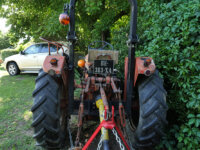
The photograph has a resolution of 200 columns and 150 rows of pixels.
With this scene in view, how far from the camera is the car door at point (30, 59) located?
8.21 m

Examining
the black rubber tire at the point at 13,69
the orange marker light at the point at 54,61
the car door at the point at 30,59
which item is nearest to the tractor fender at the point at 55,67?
the orange marker light at the point at 54,61

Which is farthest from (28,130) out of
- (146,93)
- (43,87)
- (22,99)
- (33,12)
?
(33,12)

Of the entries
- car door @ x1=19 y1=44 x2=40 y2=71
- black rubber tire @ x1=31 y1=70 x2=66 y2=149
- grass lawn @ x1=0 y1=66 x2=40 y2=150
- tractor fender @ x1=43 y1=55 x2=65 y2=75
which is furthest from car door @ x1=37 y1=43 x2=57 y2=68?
black rubber tire @ x1=31 y1=70 x2=66 y2=149

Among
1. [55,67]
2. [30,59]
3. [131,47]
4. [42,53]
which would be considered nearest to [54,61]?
[55,67]

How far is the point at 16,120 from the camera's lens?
3.63m

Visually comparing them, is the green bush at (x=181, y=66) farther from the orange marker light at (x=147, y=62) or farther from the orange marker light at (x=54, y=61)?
the orange marker light at (x=54, y=61)

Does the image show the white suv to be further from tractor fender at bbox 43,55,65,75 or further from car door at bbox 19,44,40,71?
tractor fender at bbox 43,55,65,75

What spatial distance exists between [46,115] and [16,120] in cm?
212

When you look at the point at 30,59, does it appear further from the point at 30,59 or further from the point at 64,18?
the point at 64,18

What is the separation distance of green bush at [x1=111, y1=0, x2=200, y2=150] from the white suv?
19.2 feet

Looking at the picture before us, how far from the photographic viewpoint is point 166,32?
294cm

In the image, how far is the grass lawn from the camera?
9.04 feet

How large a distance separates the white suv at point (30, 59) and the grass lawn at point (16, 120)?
266 cm

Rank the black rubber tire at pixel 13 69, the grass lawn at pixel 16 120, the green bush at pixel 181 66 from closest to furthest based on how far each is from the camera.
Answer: the green bush at pixel 181 66
the grass lawn at pixel 16 120
the black rubber tire at pixel 13 69
